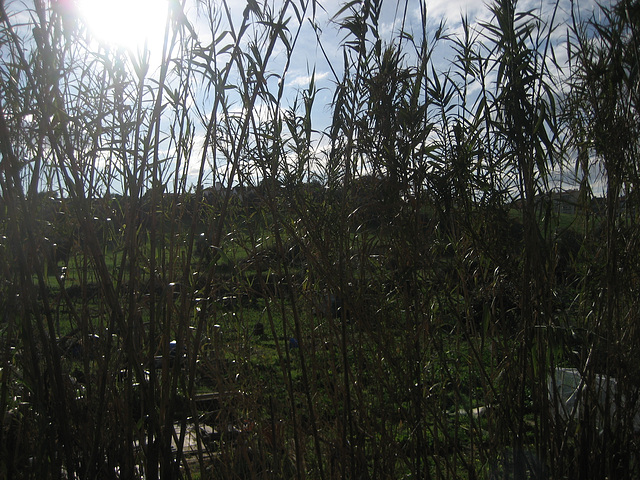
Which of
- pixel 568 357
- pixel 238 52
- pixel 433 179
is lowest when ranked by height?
pixel 568 357

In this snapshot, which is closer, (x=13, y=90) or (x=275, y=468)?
(x=13, y=90)

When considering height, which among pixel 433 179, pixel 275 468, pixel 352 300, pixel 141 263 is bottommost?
pixel 275 468

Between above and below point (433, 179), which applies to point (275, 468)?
below

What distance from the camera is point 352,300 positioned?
6.45 ft

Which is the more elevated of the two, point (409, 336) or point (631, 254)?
point (631, 254)

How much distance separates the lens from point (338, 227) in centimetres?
207

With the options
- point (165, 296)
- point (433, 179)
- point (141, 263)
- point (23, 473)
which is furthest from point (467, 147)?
point (23, 473)

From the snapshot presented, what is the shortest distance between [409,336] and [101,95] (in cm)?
157

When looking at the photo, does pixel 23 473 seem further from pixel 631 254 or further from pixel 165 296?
pixel 631 254

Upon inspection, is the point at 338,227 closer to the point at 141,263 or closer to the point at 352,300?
the point at 352,300

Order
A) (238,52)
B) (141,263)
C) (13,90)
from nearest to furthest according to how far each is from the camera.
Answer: (13,90), (238,52), (141,263)

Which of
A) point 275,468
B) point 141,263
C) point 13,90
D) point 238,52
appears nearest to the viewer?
point 13,90

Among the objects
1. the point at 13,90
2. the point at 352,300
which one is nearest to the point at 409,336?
the point at 352,300

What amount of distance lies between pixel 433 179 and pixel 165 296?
3.61 feet
